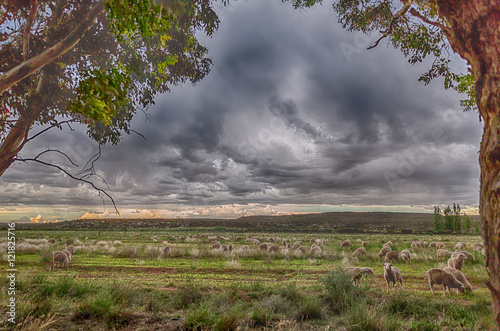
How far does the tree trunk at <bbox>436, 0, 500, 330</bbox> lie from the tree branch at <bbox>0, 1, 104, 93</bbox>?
8433mm

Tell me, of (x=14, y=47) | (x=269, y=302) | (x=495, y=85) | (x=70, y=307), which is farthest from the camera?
(x=14, y=47)

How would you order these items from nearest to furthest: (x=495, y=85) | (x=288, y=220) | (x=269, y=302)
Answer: (x=495, y=85) < (x=269, y=302) < (x=288, y=220)

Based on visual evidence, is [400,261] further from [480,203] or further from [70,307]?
[70,307]

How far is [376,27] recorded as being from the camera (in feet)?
33.6

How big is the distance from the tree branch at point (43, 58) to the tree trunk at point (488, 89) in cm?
843

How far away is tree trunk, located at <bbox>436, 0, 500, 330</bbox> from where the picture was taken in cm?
263

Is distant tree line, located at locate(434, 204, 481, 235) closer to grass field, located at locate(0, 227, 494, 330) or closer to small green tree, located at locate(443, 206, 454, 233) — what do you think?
small green tree, located at locate(443, 206, 454, 233)

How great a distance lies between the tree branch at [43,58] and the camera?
5818 millimetres

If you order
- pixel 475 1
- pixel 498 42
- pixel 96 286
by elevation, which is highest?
pixel 475 1

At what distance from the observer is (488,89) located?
2.88 meters

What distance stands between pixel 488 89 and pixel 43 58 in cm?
905

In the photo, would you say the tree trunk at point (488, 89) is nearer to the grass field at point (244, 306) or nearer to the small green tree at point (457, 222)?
the grass field at point (244, 306)

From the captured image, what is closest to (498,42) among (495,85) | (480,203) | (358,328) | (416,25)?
(495,85)

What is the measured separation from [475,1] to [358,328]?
238 inches
